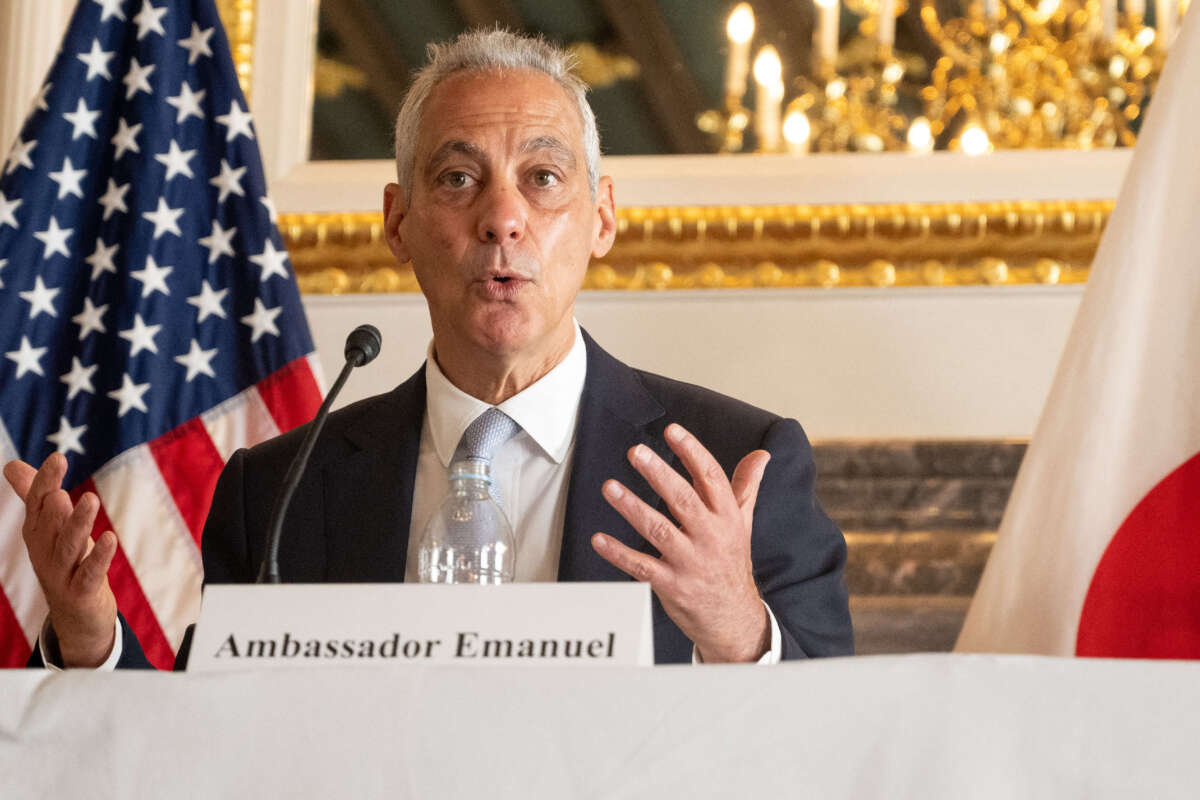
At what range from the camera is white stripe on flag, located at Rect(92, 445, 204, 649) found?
2617 millimetres

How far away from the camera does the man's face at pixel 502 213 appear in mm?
2045

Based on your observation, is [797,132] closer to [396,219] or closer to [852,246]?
[852,246]

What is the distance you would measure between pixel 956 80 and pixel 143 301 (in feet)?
5.84

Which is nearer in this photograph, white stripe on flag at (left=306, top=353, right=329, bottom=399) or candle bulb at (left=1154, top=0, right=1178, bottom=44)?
white stripe on flag at (left=306, top=353, right=329, bottom=399)

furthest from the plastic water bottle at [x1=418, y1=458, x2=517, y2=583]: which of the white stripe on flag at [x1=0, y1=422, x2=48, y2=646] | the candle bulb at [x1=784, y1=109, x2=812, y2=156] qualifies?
the candle bulb at [x1=784, y1=109, x2=812, y2=156]

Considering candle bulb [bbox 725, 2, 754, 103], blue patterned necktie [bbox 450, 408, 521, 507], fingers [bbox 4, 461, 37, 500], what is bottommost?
Answer: fingers [bbox 4, 461, 37, 500]

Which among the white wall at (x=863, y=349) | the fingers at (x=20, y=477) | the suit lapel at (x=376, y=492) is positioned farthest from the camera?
the white wall at (x=863, y=349)

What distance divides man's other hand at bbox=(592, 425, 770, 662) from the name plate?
0.13m

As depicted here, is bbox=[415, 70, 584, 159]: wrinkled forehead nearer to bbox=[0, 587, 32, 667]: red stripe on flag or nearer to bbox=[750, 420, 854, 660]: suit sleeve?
bbox=[750, 420, 854, 660]: suit sleeve

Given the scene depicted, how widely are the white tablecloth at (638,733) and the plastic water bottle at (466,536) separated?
0.53 m

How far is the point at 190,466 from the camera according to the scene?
8.96 feet

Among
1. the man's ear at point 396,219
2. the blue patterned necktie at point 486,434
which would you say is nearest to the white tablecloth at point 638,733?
the blue patterned necktie at point 486,434

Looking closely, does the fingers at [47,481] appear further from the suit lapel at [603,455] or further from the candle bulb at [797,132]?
the candle bulb at [797,132]

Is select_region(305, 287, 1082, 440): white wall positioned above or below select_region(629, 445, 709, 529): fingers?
above
